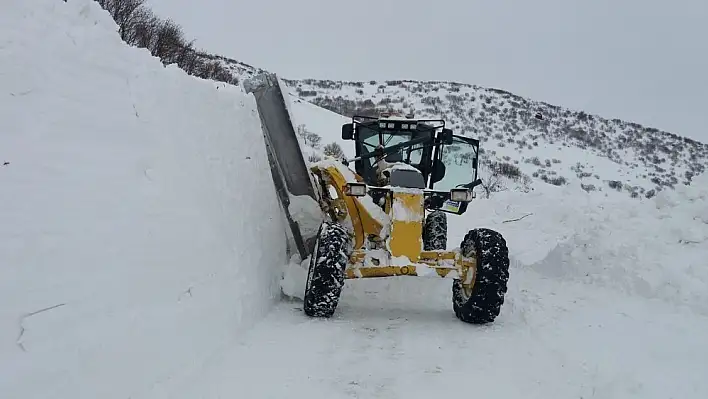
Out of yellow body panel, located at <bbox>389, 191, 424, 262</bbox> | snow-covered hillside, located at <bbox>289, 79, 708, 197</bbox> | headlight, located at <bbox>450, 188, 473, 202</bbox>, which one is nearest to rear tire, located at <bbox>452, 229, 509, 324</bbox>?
headlight, located at <bbox>450, 188, 473, 202</bbox>

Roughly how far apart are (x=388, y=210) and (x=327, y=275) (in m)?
1.19

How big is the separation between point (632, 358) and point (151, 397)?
358cm

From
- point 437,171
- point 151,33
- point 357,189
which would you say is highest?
point 151,33

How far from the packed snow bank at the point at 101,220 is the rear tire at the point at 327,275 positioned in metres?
0.62

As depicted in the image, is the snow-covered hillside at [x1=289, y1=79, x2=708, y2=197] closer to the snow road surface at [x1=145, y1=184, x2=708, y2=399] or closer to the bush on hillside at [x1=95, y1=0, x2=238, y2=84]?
the bush on hillside at [x1=95, y1=0, x2=238, y2=84]

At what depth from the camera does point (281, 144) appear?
7.79m

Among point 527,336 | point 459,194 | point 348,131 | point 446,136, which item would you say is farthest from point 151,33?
point 527,336

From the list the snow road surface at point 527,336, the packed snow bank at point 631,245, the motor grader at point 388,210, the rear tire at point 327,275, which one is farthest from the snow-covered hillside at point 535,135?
the rear tire at point 327,275

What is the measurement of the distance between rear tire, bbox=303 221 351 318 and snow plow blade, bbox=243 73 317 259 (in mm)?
1677

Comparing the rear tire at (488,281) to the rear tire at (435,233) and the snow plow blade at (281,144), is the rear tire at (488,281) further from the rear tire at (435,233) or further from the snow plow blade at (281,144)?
the rear tire at (435,233)

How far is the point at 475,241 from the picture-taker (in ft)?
20.9

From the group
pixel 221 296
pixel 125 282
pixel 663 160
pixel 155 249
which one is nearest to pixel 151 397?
pixel 125 282

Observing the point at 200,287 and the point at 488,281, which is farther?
the point at 488,281

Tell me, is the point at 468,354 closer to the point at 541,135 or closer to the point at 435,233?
the point at 435,233
